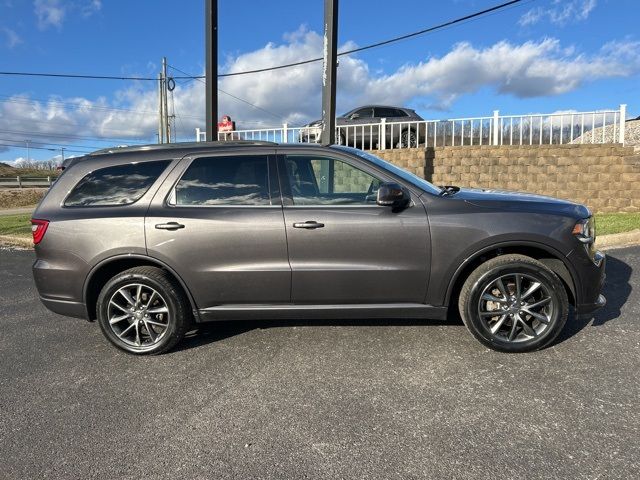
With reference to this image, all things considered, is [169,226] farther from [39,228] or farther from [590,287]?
[590,287]

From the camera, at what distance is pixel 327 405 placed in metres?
3.02

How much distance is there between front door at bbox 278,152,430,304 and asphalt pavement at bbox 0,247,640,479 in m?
0.51

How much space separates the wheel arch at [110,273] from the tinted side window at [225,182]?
56 cm

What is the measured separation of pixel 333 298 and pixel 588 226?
2169 mm

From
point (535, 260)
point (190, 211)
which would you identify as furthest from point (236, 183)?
point (535, 260)

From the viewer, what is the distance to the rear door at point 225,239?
12.4 ft

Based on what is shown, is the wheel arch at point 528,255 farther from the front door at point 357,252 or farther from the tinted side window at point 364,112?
the tinted side window at point 364,112

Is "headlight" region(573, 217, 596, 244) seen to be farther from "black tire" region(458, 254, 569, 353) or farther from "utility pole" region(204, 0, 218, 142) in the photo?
"utility pole" region(204, 0, 218, 142)

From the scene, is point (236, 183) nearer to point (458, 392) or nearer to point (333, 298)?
point (333, 298)

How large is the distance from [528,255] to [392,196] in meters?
1.30

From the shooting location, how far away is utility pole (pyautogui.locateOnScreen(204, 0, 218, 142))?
31.2 ft

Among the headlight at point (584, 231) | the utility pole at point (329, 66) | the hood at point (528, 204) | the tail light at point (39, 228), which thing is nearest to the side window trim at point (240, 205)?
the tail light at point (39, 228)

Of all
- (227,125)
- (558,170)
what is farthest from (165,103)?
(558,170)

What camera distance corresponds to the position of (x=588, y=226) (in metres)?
3.81
